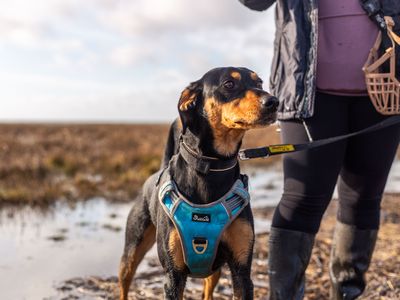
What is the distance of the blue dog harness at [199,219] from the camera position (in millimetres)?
2773

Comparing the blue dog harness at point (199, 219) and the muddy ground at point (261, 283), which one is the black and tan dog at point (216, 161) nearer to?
the blue dog harness at point (199, 219)

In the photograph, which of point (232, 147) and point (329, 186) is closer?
point (232, 147)

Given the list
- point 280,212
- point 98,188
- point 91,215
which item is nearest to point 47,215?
point 91,215

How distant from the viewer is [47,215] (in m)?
7.55

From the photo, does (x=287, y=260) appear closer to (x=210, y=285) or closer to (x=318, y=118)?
(x=210, y=285)

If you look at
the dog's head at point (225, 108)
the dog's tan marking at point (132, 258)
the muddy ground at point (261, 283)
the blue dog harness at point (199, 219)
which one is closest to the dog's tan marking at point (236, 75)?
the dog's head at point (225, 108)

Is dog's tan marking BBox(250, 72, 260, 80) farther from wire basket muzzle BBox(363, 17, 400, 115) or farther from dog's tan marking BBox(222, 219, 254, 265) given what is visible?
dog's tan marking BBox(222, 219, 254, 265)

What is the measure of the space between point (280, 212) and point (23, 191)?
6.24m

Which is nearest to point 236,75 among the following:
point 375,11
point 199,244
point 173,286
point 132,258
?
point 375,11

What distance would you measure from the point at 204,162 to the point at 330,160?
0.79m

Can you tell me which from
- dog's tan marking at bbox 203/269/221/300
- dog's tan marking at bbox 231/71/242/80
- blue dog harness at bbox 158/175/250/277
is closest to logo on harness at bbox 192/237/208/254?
blue dog harness at bbox 158/175/250/277

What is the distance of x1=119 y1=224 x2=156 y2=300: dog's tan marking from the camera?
11.6 feet

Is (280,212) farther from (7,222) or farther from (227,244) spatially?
(7,222)

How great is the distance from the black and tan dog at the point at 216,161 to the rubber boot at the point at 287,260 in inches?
14.7
